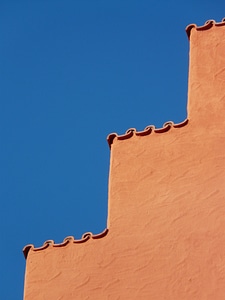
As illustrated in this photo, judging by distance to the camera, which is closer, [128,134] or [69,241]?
[69,241]

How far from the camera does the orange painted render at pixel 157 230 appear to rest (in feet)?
31.3

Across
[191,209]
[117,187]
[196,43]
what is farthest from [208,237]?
[196,43]

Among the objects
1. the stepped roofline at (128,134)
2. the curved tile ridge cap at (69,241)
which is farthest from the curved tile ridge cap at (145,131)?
the curved tile ridge cap at (69,241)

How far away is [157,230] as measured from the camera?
9.85 m

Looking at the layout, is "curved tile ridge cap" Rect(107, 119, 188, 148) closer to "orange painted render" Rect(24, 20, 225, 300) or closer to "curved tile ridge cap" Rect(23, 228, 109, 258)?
"orange painted render" Rect(24, 20, 225, 300)

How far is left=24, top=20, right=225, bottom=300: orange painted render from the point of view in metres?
9.55

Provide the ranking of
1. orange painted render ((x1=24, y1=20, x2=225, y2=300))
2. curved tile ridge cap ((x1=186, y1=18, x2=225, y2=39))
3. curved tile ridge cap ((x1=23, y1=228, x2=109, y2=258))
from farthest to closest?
1. curved tile ridge cap ((x1=186, y1=18, x2=225, y2=39))
2. curved tile ridge cap ((x1=23, y1=228, x2=109, y2=258))
3. orange painted render ((x1=24, y1=20, x2=225, y2=300))

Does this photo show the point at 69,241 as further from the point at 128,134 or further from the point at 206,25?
the point at 206,25

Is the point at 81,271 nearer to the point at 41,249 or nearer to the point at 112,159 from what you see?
the point at 41,249

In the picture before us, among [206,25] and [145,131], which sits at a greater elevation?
[206,25]

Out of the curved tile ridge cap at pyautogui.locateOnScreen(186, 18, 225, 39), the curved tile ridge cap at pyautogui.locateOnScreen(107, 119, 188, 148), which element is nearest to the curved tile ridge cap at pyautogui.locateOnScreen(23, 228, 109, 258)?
the curved tile ridge cap at pyautogui.locateOnScreen(107, 119, 188, 148)

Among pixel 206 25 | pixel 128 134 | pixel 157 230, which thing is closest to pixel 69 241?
pixel 157 230

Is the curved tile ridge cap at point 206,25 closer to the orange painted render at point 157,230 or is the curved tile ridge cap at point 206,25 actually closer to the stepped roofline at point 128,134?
the stepped roofline at point 128,134

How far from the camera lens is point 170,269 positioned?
959cm
